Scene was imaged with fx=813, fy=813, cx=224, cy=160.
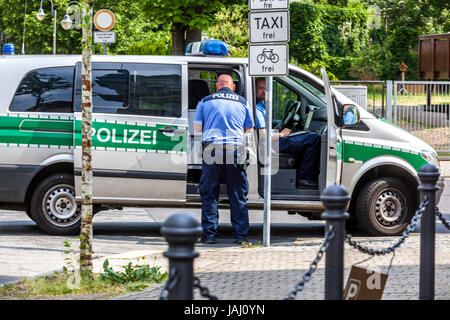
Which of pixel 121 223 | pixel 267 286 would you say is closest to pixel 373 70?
pixel 121 223

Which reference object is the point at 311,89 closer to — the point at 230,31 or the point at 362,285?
the point at 362,285

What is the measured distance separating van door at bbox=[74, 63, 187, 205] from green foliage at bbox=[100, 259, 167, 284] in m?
2.51

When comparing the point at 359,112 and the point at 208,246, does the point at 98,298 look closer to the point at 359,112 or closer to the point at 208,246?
the point at 208,246

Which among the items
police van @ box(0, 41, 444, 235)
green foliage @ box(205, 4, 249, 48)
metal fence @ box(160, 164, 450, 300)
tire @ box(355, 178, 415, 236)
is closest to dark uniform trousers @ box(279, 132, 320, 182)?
police van @ box(0, 41, 444, 235)

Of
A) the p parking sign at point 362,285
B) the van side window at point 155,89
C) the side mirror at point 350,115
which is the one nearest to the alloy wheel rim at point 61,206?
the van side window at point 155,89

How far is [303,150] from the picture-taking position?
30.5 ft

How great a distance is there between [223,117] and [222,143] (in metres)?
0.28

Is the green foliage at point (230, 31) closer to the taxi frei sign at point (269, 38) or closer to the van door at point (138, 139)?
the van door at point (138, 139)

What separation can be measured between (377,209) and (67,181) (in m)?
3.56

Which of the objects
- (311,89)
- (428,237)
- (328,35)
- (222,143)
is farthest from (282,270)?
(328,35)

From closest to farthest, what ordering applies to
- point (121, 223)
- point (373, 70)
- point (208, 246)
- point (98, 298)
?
point (98, 298) → point (208, 246) → point (121, 223) → point (373, 70)

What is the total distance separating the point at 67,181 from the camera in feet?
30.1

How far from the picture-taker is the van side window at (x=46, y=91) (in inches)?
358
